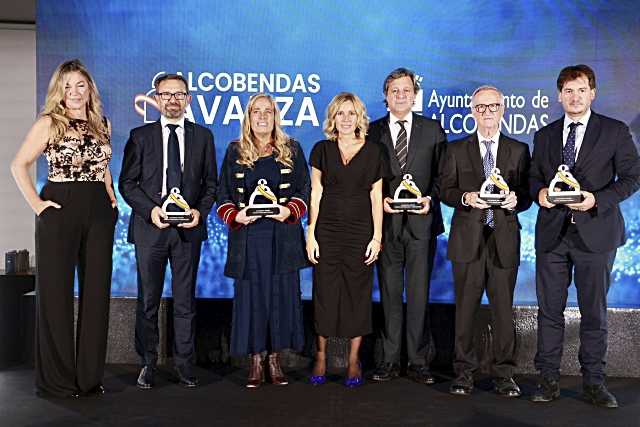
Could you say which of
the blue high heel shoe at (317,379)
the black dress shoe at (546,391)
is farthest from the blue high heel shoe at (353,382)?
the black dress shoe at (546,391)

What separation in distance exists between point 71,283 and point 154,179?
815 mm

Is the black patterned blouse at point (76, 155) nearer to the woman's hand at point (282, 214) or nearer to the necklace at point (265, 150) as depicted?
the necklace at point (265, 150)

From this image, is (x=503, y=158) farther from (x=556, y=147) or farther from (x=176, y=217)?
(x=176, y=217)

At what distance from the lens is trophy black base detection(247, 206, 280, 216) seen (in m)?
4.84

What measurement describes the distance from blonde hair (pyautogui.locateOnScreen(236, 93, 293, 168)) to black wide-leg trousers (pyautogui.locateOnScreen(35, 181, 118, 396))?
859 millimetres

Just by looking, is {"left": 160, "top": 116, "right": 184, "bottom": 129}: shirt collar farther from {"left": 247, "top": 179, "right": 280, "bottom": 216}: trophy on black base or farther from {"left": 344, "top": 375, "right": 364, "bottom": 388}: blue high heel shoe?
{"left": 344, "top": 375, "right": 364, "bottom": 388}: blue high heel shoe

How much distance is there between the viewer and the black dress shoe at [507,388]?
4852 millimetres

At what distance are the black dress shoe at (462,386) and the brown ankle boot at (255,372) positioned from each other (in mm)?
1190

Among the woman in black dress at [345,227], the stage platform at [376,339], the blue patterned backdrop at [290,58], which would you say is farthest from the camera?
the blue patterned backdrop at [290,58]

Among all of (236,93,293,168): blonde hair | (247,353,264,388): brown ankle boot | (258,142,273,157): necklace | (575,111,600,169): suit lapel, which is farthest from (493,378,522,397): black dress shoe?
(258,142,273,157): necklace

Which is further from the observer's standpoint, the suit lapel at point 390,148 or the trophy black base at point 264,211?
A: the suit lapel at point 390,148

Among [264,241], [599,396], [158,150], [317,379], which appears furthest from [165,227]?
[599,396]

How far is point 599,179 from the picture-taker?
465 centimetres

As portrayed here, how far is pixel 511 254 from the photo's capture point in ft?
15.9
